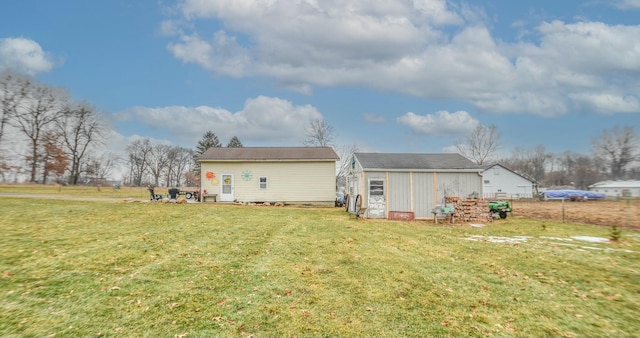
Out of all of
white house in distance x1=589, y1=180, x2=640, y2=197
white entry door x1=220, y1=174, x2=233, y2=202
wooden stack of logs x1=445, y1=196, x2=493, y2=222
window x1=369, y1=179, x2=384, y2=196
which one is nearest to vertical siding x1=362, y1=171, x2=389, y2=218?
window x1=369, y1=179, x2=384, y2=196

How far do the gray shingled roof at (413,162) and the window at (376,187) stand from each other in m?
0.84

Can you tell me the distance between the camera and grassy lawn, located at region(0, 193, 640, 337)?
4484 millimetres

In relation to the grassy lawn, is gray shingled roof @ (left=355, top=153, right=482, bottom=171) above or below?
above

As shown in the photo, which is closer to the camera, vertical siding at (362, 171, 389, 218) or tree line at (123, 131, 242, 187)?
vertical siding at (362, 171, 389, 218)

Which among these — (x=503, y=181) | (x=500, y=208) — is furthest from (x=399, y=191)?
(x=503, y=181)

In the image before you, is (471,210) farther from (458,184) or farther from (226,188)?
(226,188)

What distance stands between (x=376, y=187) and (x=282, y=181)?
880cm

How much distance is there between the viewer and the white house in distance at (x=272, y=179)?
24.9 m

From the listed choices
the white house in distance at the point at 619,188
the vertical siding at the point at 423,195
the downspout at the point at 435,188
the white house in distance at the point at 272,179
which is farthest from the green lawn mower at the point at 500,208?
the white house in distance at the point at 619,188

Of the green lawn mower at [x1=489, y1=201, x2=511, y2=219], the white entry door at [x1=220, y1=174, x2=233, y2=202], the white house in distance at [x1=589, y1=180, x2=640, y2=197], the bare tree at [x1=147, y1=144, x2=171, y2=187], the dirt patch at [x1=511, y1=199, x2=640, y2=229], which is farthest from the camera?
the bare tree at [x1=147, y1=144, x2=171, y2=187]

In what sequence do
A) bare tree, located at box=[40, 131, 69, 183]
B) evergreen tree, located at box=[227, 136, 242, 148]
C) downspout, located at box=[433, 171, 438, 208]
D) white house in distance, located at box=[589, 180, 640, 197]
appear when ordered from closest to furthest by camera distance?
1. downspout, located at box=[433, 171, 438, 208]
2. bare tree, located at box=[40, 131, 69, 183]
3. white house in distance, located at box=[589, 180, 640, 197]
4. evergreen tree, located at box=[227, 136, 242, 148]

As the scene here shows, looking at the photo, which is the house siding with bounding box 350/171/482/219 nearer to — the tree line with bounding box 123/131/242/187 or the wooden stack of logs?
the wooden stack of logs

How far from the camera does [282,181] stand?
25078 mm

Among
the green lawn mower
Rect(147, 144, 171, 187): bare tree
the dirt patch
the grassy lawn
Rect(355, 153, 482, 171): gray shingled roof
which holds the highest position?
Rect(147, 144, 171, 187): bare tree
